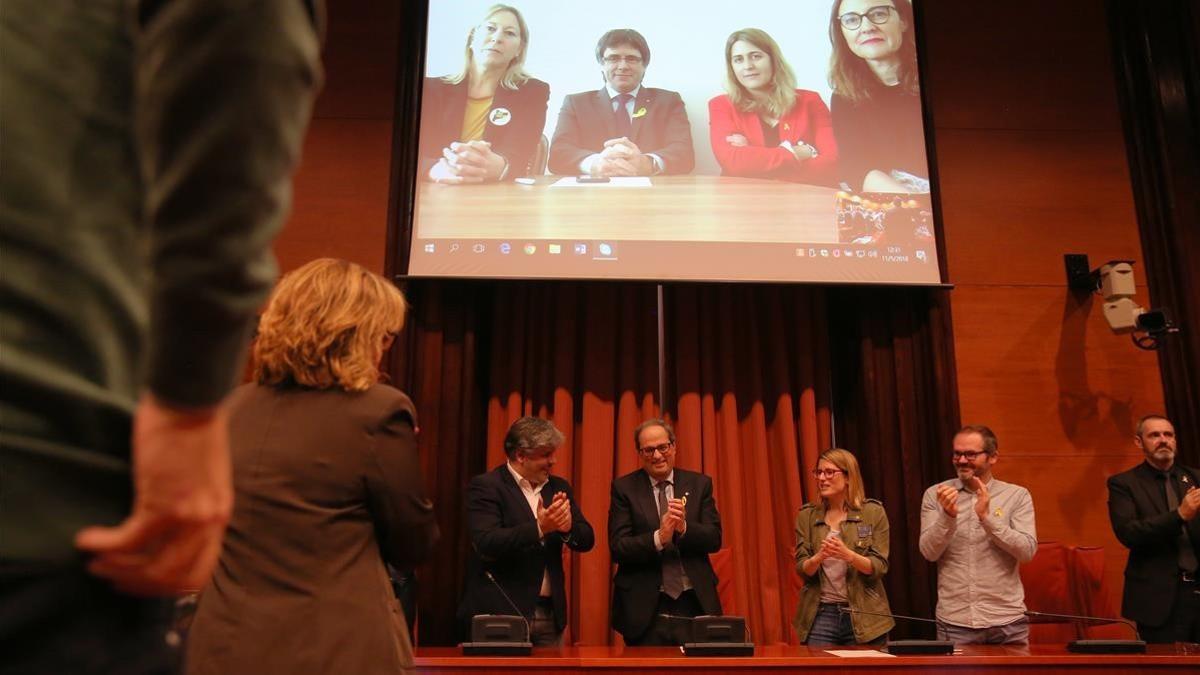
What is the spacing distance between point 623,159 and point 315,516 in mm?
3570

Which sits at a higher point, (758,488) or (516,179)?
(516,179)

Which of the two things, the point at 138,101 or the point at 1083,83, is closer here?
the point at 138,101

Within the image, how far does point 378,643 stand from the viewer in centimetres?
131

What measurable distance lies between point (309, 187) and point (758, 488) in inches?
109

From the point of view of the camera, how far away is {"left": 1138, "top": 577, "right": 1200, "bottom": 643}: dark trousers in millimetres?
3793

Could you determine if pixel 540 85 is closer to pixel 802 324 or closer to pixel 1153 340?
pixel 802 324

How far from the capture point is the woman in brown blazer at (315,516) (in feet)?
4.23

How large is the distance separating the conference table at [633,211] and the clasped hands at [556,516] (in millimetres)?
1601

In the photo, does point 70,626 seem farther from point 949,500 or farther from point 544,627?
point 949,500

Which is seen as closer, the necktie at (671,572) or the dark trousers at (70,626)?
the dark trousers at (70,626)

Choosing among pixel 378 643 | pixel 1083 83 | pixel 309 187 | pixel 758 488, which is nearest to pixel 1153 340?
pixel 1083 83

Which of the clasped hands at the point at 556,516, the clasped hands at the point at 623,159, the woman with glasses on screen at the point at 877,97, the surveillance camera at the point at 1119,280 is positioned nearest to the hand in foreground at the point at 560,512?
the clasped hands at the point at 556,516

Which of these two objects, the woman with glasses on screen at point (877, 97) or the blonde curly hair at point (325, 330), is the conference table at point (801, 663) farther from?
the woman with glasses on screen at point (877, 97)

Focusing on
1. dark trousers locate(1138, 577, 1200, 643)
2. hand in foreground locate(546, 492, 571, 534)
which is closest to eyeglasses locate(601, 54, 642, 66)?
hand in foreground locate(546, 492, 571, 534)
